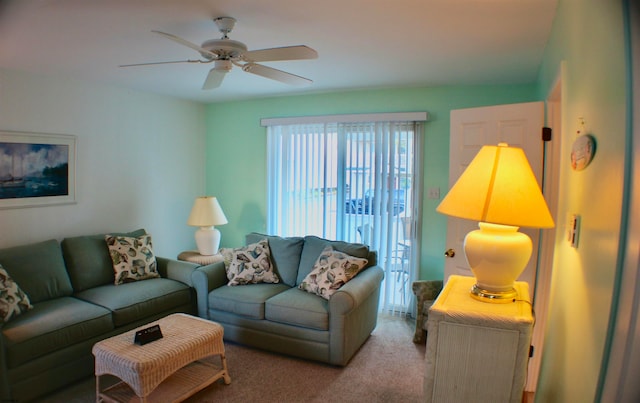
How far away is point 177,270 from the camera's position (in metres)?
3.68

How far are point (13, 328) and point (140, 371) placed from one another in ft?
3.29

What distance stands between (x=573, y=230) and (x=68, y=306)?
325 centimetres

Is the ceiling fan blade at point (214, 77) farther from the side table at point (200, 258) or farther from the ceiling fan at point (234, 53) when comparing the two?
the side table at point (200, 258)

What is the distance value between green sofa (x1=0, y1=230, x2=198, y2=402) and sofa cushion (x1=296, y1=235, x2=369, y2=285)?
1042mm

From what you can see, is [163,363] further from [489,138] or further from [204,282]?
[489,138]

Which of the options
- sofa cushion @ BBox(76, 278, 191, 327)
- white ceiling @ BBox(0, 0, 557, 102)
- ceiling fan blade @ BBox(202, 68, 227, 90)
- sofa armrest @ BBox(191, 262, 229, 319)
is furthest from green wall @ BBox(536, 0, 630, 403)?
sofa cushion @ BBox(76, 278, 191, 327)

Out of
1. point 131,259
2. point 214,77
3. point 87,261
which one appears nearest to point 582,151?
point 214,77

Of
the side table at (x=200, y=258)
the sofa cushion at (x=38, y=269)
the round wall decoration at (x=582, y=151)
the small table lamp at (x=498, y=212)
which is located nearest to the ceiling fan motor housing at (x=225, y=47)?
the small table lamp at (x=498, y=212)

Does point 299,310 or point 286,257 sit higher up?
point 286,257

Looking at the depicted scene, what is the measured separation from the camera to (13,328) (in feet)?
8.06

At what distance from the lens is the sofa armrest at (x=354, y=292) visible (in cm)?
285

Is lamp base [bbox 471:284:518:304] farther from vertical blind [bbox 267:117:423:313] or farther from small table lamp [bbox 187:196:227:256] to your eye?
small table lamp [bbox 187:196:227:256]

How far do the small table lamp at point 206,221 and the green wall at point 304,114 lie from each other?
0.63m

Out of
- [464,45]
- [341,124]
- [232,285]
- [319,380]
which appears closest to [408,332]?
[319,380]
